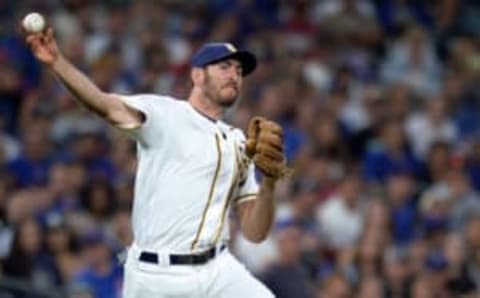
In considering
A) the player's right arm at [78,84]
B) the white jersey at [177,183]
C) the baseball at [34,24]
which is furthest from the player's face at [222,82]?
the baseball at [34,24]

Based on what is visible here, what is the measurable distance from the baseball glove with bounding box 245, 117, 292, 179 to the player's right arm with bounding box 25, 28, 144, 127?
649 mm

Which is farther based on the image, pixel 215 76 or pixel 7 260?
pixel 7 260

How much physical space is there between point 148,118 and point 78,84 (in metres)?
0.51

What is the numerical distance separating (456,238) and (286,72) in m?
3.10

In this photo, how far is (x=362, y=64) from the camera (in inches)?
676

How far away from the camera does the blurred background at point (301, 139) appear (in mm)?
13164

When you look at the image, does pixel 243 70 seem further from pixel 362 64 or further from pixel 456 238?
pixel 362 64

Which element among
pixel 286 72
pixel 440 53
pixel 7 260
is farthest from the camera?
pixel 440 53

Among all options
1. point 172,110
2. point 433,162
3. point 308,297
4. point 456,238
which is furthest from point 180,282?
point 433,162

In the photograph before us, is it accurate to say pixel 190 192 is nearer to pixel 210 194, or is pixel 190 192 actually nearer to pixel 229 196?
pixel 210 194

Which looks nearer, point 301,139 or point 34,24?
point 34,24

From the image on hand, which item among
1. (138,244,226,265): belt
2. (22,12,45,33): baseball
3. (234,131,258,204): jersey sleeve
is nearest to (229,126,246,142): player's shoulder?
(234,131,258,204): jersey sleeve

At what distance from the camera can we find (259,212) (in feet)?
29.7

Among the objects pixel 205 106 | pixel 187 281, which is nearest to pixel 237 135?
pixel 205 106
